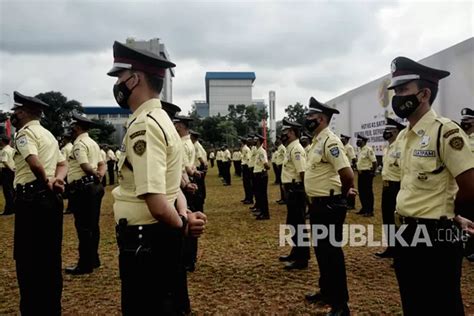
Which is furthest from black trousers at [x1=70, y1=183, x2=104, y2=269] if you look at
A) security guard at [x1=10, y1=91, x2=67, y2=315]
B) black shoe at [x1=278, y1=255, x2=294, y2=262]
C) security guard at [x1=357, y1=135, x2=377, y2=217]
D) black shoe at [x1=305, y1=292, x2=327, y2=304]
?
security guard at [x1=357, y1=135, x2=377, y2=217]

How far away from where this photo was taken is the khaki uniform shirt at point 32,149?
3.69 m

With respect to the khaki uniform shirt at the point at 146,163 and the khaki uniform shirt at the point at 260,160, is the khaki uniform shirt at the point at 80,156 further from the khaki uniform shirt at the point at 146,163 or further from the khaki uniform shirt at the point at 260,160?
the khaki uniform shirt at the point at 260,160

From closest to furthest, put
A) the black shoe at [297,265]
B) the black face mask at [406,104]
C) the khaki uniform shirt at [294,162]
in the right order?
the black face mask at [406,104], the black shoe at [297,265], the khaki uniform shirt at [294,162]

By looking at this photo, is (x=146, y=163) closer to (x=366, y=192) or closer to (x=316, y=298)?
(x=316, y=298)

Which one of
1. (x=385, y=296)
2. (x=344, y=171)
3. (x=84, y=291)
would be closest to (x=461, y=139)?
(x=344, y=171)

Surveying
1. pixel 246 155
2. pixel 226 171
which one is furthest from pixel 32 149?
pixel 226 171

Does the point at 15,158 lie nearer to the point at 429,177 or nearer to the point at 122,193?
the point at 122,193

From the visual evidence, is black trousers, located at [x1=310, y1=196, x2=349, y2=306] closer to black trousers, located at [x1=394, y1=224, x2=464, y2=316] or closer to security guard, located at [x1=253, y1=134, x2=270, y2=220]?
black trousers, located at [x1=394, y1=224, x2=464, y2=316]

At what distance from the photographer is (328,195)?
425 cm

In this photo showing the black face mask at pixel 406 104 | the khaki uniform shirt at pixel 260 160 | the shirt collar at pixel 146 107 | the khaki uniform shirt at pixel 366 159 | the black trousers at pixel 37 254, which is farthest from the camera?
the khaki uniform shirt at pixel 260 160

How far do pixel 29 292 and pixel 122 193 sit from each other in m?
2.09

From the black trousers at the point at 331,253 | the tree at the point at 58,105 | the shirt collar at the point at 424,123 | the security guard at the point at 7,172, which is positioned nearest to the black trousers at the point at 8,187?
the security guard at the point at 7,172

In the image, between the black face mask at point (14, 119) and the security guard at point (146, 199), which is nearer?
the security guard at point (146, 199)

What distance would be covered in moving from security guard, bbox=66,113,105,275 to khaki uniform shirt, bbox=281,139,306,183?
2909mm
